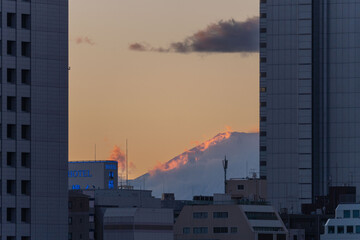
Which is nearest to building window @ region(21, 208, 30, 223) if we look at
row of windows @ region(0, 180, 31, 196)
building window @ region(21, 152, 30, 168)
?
row of windows @ region(0, 180, 31, 196)

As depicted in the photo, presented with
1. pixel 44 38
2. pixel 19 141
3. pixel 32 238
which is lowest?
pixel 32 238

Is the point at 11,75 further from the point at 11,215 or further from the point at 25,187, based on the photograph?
the point at 11,215

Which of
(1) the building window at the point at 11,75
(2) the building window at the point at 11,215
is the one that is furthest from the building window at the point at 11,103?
(2) the building window at the point at 11,215

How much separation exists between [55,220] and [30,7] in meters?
26.8

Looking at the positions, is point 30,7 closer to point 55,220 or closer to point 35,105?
point 35,105

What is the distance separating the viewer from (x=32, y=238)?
7387 inches

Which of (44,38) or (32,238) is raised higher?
(44,38)

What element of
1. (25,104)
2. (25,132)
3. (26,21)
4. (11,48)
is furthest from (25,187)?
(26,21)

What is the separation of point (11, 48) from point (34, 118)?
9.19 m

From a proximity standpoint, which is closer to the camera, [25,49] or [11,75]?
[11,75]

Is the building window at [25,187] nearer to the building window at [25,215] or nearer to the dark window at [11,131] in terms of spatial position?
the building window at [25,215]

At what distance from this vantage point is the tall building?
18788cm

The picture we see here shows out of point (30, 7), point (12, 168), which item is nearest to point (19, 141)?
point (12, 168)

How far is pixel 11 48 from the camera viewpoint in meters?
190
